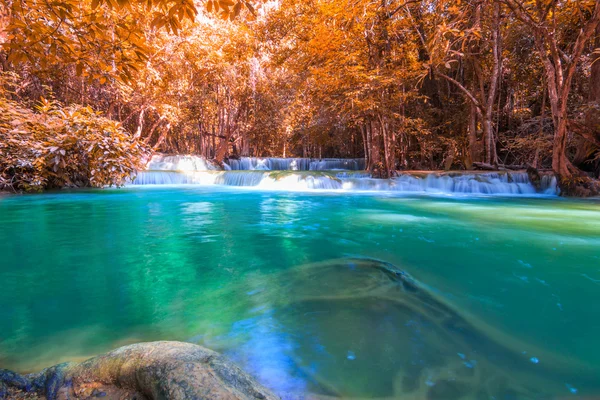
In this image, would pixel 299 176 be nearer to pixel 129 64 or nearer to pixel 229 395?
pixel 129 64

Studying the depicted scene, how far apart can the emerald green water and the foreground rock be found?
1.35 ft

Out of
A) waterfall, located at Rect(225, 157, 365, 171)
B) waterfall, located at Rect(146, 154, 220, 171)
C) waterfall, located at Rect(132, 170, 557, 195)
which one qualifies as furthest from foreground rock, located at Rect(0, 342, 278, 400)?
waterfall, located at Rect(225, 157, 365, 171)

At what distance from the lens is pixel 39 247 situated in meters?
4.38

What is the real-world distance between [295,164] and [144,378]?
81.7 feet

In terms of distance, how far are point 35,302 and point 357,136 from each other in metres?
24.9

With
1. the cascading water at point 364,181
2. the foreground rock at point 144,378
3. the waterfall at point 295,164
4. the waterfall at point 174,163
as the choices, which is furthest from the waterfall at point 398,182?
the foreground rock at point 144,378

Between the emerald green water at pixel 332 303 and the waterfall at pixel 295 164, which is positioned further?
the waterfall at pixel 295 164

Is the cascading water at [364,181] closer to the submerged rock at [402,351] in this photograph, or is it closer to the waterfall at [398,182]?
the waterfall at [398,182]

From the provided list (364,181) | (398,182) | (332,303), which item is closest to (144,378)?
(332,303)

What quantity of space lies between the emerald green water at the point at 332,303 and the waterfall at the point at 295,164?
62.9 ft

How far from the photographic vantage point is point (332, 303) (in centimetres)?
248

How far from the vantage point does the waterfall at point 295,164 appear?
2439 centimetres

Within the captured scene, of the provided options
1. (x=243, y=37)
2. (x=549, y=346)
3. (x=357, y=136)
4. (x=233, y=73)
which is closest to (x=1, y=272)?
(x=549, y=346)

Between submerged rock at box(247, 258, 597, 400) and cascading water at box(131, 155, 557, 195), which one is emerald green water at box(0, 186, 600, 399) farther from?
cascading water at box(131, 155, 557, 195)
